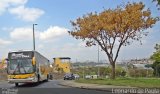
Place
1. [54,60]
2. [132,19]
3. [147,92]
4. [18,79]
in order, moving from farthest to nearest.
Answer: [54,60]
[132,19]
[18,79]
[147,92]

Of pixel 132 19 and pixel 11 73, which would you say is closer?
pixel 11 73

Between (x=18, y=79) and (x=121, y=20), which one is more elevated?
(x=121, y=20)

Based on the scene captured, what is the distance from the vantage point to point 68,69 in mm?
85875

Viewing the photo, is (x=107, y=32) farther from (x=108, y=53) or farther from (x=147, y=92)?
(x=147, y=92)

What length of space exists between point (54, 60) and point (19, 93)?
192 ft

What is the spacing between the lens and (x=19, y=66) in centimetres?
3712

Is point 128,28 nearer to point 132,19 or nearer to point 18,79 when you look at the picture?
point 132,19

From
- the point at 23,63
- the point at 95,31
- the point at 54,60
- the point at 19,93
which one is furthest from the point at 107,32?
the point at 54,60

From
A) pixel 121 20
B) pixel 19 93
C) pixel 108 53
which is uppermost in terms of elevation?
pixel 121 20

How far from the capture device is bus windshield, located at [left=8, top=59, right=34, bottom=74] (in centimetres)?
3706

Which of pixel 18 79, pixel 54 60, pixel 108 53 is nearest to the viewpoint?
pixel 18 79

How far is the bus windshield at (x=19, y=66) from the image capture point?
122 ft

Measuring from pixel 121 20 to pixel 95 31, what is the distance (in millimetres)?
3313

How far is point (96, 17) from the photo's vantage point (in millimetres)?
46562
